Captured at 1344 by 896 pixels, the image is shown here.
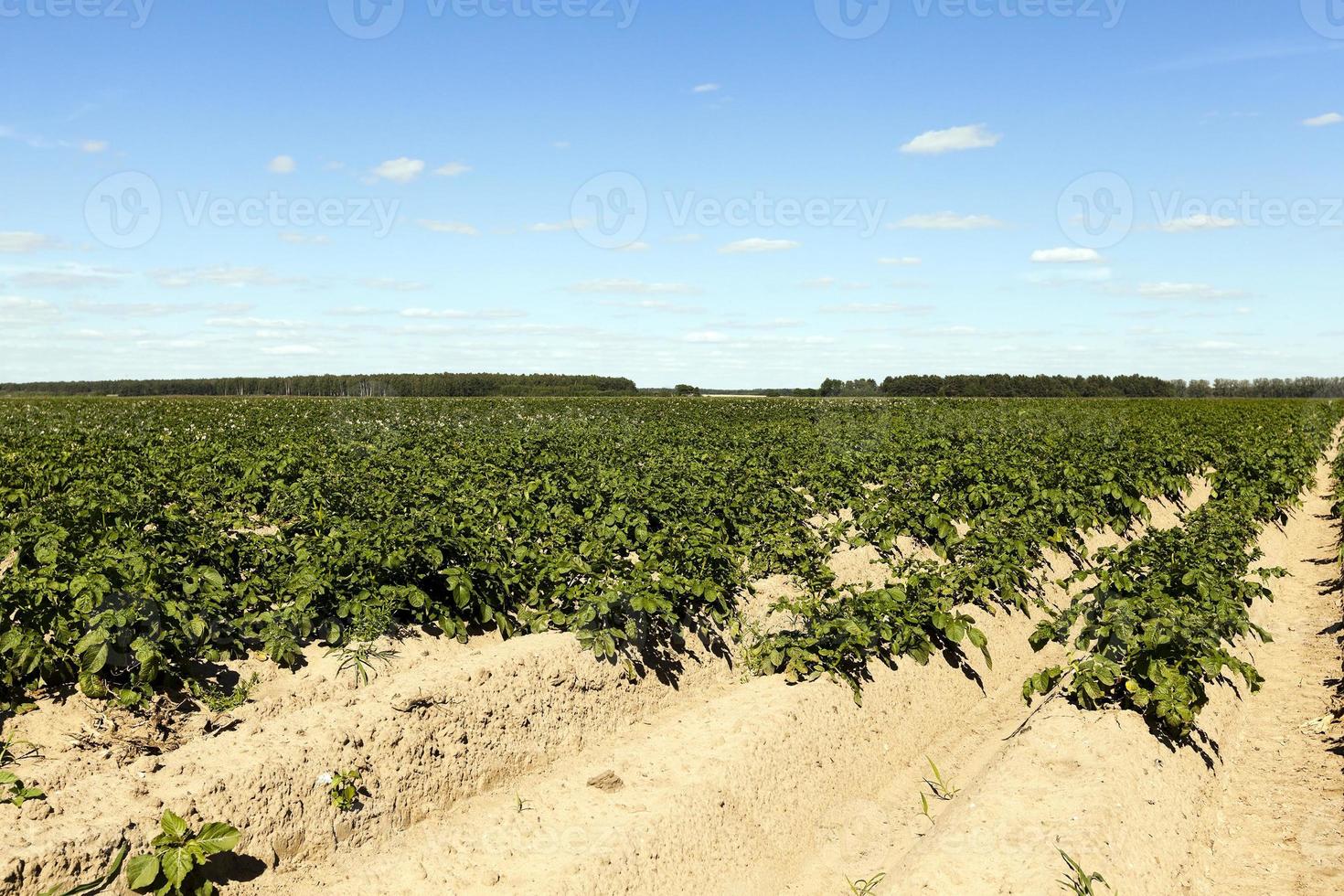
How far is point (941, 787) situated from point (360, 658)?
15.5ft

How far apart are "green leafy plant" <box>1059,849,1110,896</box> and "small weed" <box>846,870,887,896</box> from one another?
107 cm

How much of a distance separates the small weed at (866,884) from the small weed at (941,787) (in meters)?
1.24

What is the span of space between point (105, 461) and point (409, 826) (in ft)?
36.4

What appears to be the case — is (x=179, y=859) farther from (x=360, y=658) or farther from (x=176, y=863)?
(x=360, y=658)

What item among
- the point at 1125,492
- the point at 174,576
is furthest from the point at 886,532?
the point at 174,576

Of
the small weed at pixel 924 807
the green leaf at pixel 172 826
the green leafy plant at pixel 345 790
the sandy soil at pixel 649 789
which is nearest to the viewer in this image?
the green leaf at pixel 172 826

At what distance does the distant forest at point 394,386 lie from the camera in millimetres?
121000

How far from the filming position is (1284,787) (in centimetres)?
657

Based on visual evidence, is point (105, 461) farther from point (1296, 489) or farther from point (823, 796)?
point (1296, 489)

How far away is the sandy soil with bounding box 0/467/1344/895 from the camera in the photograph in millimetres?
4852

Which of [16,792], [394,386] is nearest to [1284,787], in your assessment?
[16,792]

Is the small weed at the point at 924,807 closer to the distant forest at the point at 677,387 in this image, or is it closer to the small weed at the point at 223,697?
the small weed at the point at 223,697

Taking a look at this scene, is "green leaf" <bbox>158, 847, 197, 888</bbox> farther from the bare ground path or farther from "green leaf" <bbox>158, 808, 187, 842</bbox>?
the bare ground path

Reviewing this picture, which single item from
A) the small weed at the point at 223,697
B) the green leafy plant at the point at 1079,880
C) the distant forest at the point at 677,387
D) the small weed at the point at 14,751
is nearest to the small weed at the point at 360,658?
the small weed at the point at 223,697
